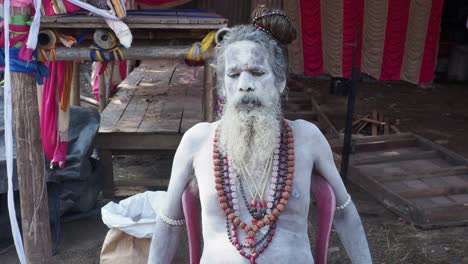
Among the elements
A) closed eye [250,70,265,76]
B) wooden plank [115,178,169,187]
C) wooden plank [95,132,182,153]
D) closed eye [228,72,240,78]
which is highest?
closed eye [250,70,265,76]

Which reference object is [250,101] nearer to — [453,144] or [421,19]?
[453,144]

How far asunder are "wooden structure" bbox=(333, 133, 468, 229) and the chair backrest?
272 cm

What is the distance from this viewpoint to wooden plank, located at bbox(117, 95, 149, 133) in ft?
18.0

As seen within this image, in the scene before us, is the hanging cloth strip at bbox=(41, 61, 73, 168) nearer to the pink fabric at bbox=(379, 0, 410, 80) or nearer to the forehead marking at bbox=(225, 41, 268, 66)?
the forehead marking at bbox=(225, 41, 268, 66)

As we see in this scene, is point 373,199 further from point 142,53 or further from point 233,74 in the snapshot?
point 233,74

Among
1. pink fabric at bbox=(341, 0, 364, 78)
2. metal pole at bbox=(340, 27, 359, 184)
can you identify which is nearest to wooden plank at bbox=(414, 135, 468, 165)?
metal pole at bbox=(340, 27, 359, 184)

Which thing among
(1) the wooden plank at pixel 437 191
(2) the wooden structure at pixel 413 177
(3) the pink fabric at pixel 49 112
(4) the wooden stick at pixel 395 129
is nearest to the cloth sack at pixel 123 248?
(3) the pink fabric at pixel 49 112

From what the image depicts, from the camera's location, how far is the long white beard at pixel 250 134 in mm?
2158

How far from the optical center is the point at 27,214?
3572 mm

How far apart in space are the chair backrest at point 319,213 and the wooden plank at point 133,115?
3127mm

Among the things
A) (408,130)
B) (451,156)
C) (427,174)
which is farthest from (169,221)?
(408,130)

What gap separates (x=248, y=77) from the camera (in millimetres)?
2154

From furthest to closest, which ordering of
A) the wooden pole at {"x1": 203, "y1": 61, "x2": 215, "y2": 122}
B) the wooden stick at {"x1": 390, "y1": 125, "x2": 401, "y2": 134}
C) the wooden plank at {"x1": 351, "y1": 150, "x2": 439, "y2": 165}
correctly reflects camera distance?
the wooden stick at {"x1": 390, "y1": 125, "x2": 401, "y2": 134}
the wooden plank at {"x1": 351, "y1": 150, "x2": 439, "y2": 165}
the wooden pole at {"x1": 203, "y1": 61, "x2": 215, "y2": 122}

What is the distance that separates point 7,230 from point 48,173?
635mm
